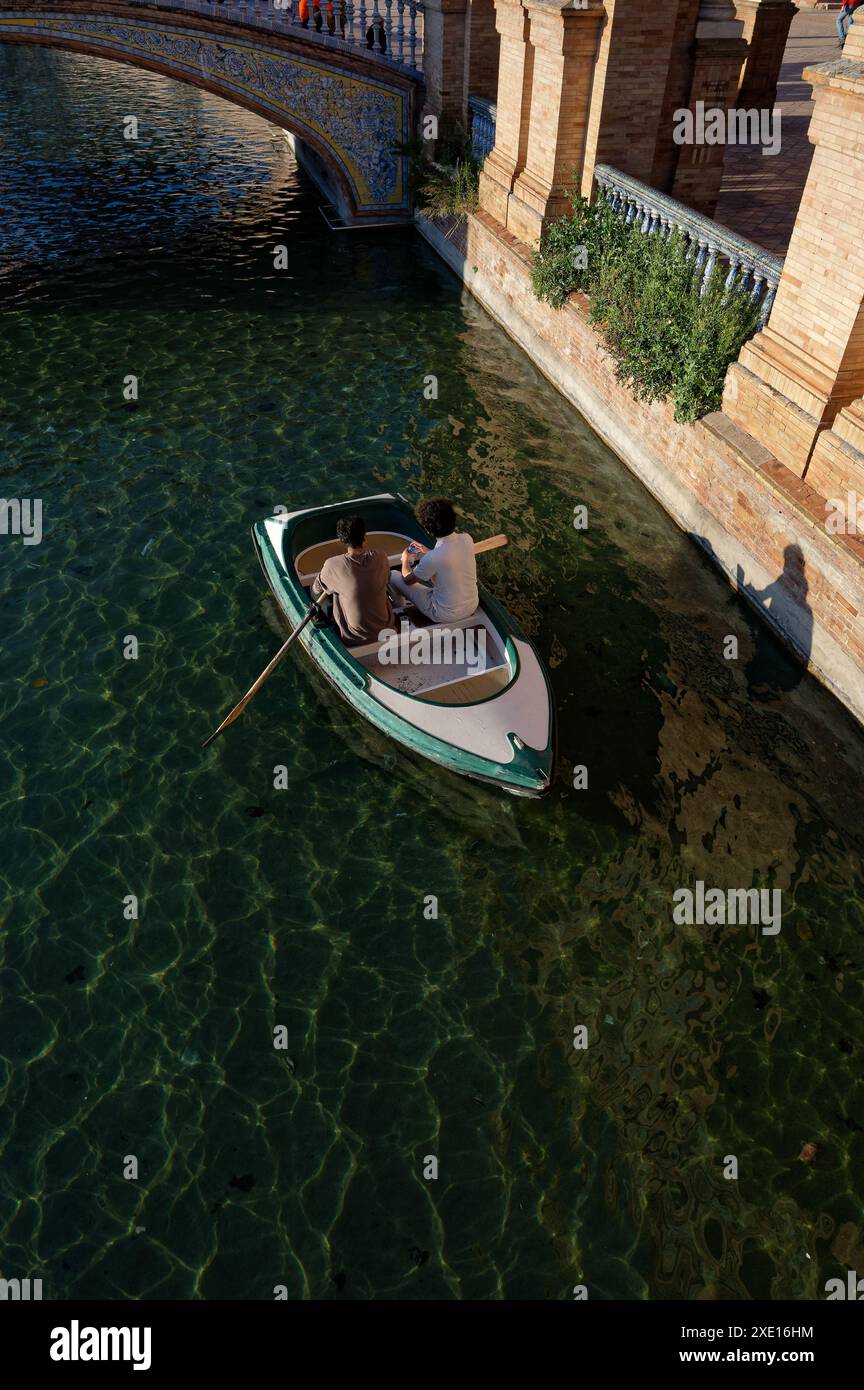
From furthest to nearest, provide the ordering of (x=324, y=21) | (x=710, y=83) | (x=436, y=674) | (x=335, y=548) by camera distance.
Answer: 1. (x=324, y=21)
2. (x=710, y=83)
3. (x=335, y=548)
4. (x=436, y=674)

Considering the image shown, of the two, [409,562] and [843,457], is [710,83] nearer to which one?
[843,457]

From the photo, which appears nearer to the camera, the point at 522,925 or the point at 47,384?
the point at 522,925

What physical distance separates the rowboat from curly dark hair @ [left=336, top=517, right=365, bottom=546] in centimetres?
94

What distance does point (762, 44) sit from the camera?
18.9 meters

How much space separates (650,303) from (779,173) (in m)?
8.79

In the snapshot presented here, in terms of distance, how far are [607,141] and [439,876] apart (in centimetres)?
1166

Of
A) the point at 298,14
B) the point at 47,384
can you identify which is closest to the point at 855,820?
the point at 47,384

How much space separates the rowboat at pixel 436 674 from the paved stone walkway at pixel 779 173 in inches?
336

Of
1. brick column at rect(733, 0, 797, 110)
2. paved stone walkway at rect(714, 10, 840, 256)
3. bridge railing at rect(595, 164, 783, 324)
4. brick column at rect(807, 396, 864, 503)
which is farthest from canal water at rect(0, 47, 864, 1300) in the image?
brick column at rect(733, 0, 797, 110)

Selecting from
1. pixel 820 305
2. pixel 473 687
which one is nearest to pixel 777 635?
pixel 820 305

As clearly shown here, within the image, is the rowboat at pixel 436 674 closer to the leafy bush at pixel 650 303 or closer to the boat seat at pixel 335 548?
the boat seat at pixel 335 548

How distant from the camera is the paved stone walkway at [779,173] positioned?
600 inches
